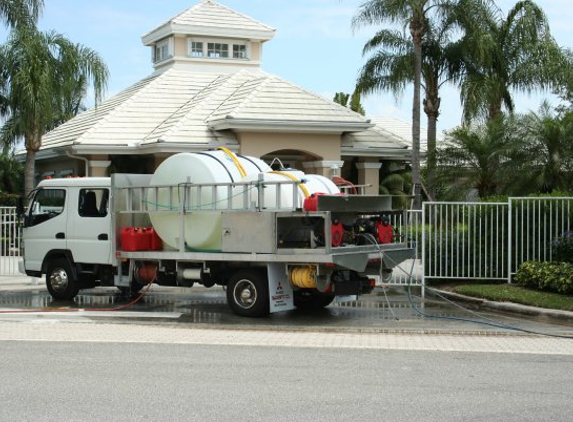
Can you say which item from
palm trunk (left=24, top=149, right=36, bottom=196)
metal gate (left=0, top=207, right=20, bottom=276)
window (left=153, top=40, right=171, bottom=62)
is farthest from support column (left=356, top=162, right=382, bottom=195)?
metal gate (left=0, top=207, right=20, bottom=276)

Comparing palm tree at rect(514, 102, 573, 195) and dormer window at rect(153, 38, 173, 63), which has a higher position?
dormer window at rect(153, 38, 173, 63)

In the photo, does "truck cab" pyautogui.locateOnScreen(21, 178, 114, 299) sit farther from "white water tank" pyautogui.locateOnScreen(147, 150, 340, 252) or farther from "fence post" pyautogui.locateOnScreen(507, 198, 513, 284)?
"fence post" pyautogui.locateOnScreen(507, 198, 513, 284)

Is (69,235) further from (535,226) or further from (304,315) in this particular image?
(535,226)

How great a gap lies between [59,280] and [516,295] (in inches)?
339

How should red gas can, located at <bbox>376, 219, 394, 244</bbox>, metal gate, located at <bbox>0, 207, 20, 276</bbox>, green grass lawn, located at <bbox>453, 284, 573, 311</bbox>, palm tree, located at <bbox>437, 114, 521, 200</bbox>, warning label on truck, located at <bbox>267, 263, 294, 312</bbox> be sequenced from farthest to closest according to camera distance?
palm tree, located at <bbox>437, 114, 521, 200</bbox> < metal gate, located at <bbox>0, 207, 20, 276</bbox> < green grass lawn, located at <bbox>453, 284, 573, 311</bbox> < red gas can, located at <bbox>376, 219, 394, 244</bbox> < warning label on truck, located at <bbox>267, 263, 294, 312</bbox>

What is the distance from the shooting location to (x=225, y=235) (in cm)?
1444

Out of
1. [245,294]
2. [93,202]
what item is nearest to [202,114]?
[93,202]

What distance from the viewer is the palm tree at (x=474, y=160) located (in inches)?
968

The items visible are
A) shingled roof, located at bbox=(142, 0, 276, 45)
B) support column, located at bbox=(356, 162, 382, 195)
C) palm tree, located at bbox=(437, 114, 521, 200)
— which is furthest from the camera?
shingled roof, located at bbox=(142, 0, 276, 45)

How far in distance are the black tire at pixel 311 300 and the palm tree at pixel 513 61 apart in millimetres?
13169

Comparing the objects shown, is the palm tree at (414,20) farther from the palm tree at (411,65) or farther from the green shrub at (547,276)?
the green shrub at (547,276)

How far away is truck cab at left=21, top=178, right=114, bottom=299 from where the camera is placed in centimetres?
1673

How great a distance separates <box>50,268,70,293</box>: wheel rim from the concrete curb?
7504 mm

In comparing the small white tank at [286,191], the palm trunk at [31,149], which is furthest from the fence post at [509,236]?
the palm trunk at [31,149]
